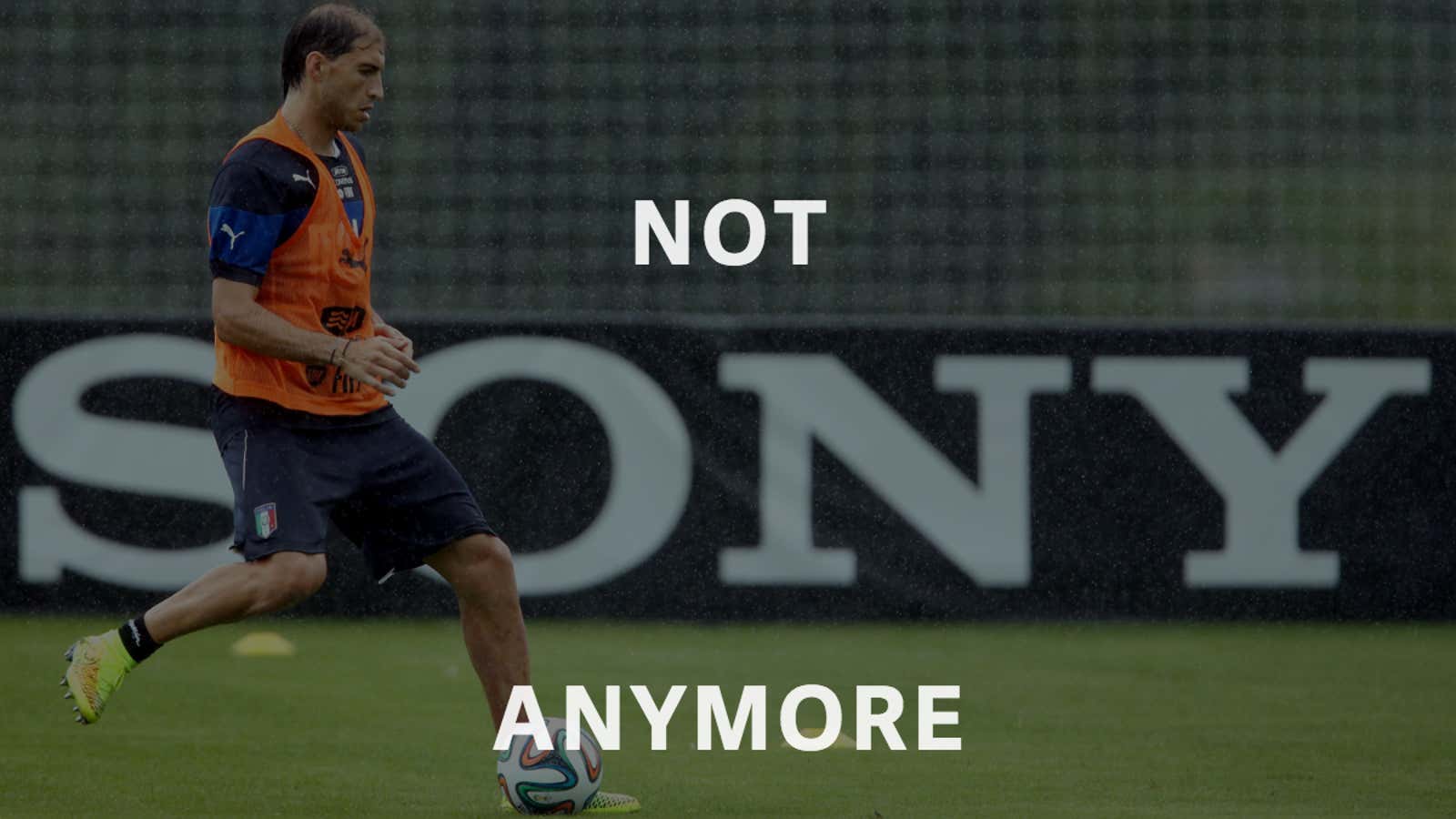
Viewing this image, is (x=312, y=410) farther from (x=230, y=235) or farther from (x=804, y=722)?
(x=804, y=722)

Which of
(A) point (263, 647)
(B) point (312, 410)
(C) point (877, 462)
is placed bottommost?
(A) point (263, 647)

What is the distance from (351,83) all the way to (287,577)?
A: 1.12 meters

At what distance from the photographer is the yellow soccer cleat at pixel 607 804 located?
203 inches

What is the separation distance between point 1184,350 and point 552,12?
333 centimetres

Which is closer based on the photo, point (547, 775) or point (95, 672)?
point (95, 672)

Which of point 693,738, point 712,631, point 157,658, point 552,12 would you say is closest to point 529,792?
point 693,738

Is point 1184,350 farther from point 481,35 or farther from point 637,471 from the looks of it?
point 481,35

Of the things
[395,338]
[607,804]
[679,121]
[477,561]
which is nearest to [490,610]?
[477,561]

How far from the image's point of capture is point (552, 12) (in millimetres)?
10422

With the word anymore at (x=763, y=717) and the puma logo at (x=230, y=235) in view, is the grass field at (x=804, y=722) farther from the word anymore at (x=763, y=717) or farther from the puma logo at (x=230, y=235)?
the puma logo at (x=230, y=235)

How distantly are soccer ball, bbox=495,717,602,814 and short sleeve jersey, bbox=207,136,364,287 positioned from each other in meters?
1.20

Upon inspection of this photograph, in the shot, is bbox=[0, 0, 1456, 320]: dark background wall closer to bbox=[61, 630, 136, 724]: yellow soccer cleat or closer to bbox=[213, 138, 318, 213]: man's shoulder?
bbox=[213, 138, 318, 213]: man's shoulder

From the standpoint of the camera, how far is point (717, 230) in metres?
10.5

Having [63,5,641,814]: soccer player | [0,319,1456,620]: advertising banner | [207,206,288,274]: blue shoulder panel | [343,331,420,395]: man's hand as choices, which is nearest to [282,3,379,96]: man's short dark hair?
[63,5,641,814]: soccer player
